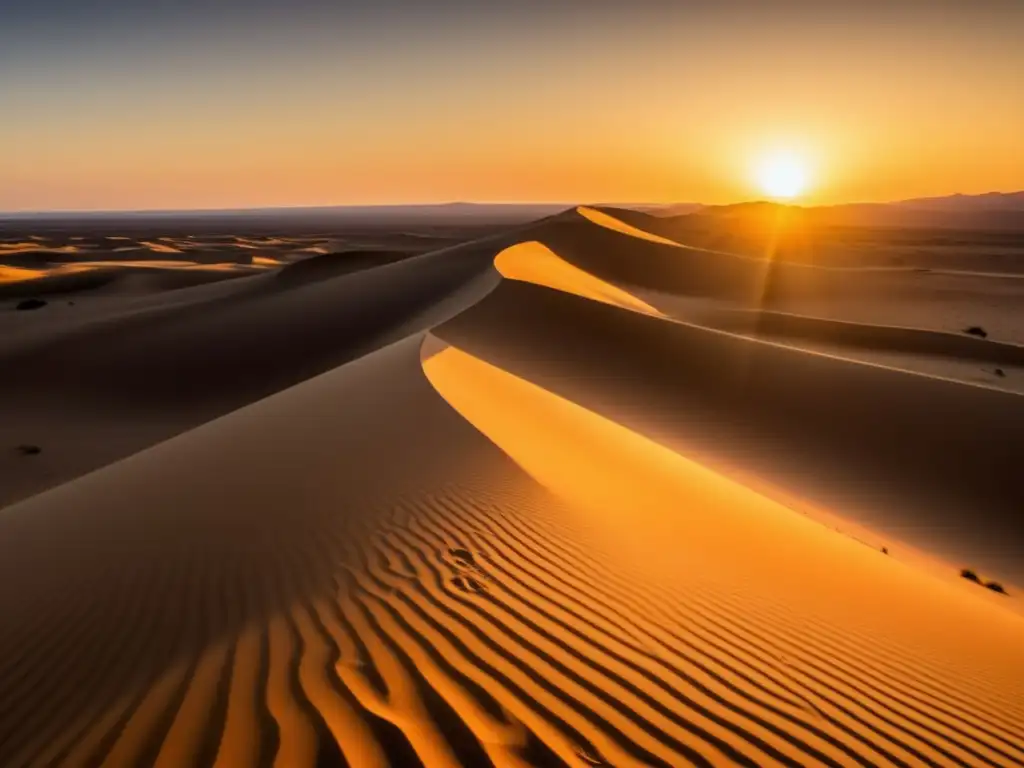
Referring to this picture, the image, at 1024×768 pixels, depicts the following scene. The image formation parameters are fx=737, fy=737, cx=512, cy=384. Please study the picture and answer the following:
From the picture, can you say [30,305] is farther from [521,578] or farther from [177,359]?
[521,578]

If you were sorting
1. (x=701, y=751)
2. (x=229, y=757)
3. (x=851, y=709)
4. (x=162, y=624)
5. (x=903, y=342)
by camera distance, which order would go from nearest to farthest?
1. (x=229, y=757)
2. (x=701, y=751)
3. (x=851, y=709)
4. (x=162, y=624)
5. (x=903, y=342)

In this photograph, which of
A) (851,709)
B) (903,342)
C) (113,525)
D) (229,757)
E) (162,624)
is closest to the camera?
(229,757)

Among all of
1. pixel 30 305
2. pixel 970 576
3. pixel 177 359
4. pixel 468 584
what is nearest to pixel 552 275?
pixel 177 359

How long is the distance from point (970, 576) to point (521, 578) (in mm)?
5522

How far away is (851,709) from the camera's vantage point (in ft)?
11.5

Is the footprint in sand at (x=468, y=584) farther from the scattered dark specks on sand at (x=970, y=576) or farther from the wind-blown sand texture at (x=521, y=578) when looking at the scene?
the scattered dark specks on sand at (x=970, y=576)

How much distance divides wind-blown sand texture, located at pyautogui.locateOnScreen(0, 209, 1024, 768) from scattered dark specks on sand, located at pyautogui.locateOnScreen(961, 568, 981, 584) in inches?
7.4

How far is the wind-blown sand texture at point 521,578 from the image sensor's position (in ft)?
9.70

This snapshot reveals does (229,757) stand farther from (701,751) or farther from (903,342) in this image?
(903,342)

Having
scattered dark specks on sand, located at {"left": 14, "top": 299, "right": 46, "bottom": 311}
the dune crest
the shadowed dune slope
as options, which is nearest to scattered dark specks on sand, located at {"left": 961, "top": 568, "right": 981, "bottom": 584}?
the shadowed dune slope

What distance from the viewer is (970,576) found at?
24.2 ft

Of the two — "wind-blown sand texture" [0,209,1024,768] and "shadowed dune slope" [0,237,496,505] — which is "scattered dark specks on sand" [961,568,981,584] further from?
"shadowed dune slope" [0,237,496,505]

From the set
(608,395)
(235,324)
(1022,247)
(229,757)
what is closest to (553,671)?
(229,757)

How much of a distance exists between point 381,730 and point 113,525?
12.0 feet
